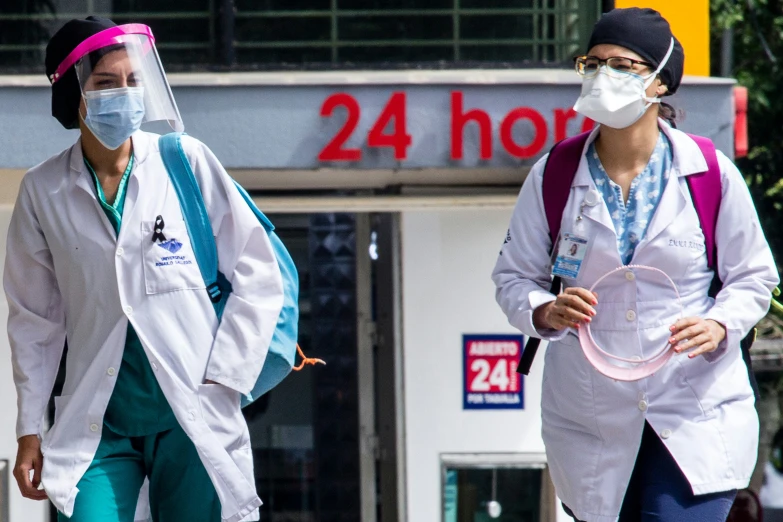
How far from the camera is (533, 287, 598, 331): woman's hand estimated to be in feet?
11.3

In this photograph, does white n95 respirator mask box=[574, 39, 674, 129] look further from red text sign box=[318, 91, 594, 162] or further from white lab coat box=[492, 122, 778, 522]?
red text sign box=[318, 91, 594, 162]

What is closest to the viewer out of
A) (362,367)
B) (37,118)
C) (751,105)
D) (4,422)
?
(37,118)

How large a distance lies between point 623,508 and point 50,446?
1.55m

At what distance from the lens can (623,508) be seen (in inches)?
145

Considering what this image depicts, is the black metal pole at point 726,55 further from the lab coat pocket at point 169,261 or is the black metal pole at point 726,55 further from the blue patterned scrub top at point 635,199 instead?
the lab coat pocket at point 169,261

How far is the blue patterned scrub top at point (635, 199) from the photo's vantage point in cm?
365

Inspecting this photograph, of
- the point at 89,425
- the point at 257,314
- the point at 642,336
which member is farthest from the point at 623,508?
the point at 89,425

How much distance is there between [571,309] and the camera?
3.46 meters

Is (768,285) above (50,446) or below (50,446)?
above

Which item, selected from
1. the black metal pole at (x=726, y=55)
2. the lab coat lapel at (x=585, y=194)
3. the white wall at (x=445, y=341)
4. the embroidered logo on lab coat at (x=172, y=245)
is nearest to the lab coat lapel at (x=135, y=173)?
the embroidered logo on lab coat at (x=172, y=245)

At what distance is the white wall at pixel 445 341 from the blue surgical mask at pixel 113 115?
2.97 meters

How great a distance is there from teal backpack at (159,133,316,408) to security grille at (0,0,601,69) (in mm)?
2821

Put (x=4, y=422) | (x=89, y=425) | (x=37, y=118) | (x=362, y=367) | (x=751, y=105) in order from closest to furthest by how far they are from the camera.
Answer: (x=89, y=425) → (x=37, y=118) → (x=4, y=422) → (x=362, y=367) → (x=751, y=105)

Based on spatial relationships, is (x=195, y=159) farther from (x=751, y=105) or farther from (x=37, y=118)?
(x=751, y=105)
